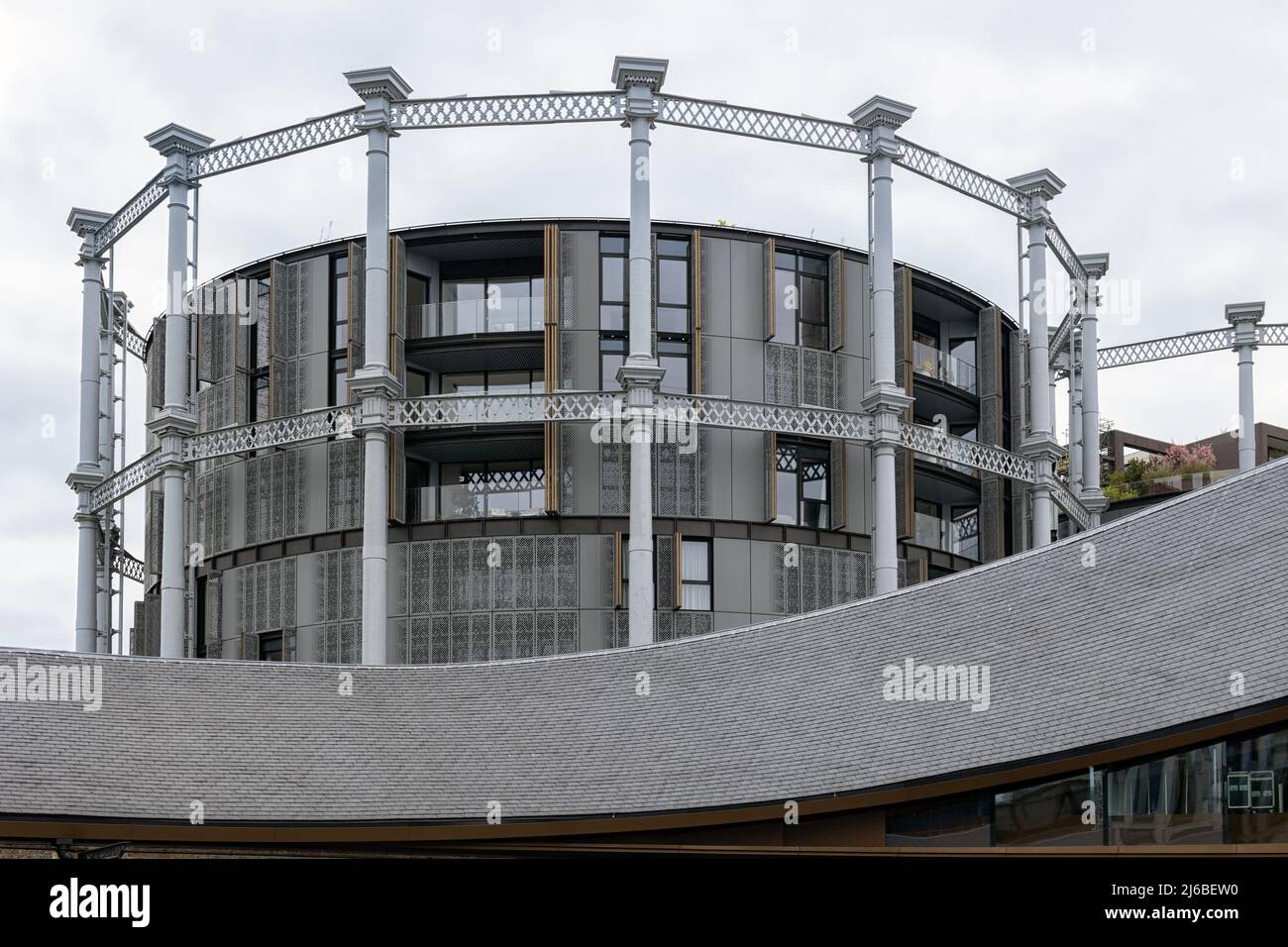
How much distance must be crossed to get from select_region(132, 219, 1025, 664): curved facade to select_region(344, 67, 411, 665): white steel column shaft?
1816 mm

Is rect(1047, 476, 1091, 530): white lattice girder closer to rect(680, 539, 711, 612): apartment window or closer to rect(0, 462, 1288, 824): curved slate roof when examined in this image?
rect(680, 539, 711, 612): apartment window

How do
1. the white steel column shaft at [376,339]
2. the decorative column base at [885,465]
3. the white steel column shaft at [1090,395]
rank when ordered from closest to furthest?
the white steel column shaft at [376,339] < the decorative column base at [885,465] < the white steel column shaft at [1090,395]

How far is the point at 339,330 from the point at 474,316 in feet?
11.6

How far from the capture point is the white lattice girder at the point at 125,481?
41688 millimetres

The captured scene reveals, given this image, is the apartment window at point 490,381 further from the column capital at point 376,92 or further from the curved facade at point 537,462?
the column capital at point 376,92

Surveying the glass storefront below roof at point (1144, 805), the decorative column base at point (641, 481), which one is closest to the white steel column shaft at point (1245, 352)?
the decorative column base at point (641, 481)

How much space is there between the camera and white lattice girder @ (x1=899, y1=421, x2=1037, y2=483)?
4019 cm

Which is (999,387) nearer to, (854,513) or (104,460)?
(854,513)

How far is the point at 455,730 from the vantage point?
26312 mm

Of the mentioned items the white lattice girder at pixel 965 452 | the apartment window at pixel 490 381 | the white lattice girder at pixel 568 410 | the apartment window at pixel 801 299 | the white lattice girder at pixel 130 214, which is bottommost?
the white lattice girder at pixel 965 452

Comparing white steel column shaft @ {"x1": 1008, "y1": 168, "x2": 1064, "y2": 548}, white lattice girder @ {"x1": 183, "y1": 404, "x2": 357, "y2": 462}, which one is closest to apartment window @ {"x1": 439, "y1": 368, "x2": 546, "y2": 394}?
white lattice girder @ {"x1": 183, "y1": 404, "x2": 357, "y2": 462}

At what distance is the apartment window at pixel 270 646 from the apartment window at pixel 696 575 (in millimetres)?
10447

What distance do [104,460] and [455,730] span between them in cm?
2393

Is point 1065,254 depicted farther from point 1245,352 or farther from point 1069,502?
point 1245,352
